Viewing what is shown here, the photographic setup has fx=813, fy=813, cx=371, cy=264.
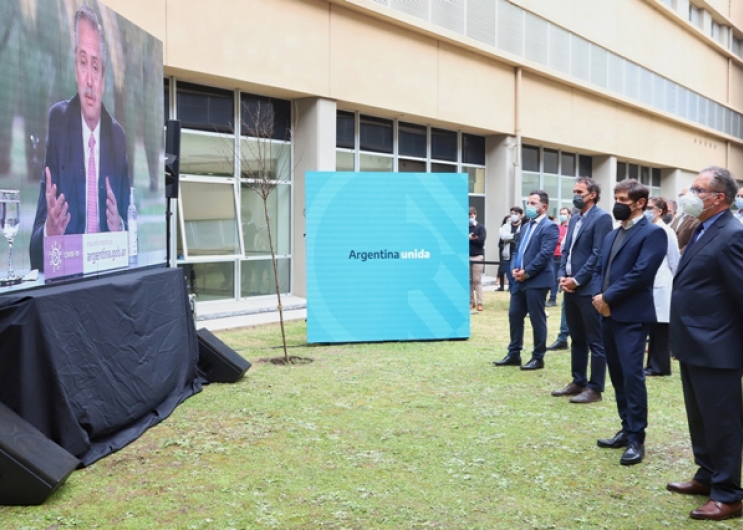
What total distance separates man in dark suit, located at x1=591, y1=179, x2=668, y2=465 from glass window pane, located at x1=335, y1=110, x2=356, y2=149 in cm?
1167

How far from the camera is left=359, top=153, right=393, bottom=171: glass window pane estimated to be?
18406 mm

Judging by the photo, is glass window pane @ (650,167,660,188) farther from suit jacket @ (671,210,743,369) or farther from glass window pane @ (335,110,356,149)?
suit jacket @ (671,210,743,369)

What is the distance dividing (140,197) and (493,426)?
4.06 meters

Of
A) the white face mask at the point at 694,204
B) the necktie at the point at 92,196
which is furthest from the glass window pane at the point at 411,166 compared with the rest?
the white face mask at the point at 694,204

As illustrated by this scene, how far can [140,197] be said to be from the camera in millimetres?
8039

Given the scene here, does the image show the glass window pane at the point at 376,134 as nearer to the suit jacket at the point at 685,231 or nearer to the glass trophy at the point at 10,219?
the suit jacket at the point at 685,231

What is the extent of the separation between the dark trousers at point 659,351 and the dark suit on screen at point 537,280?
4.09 feet

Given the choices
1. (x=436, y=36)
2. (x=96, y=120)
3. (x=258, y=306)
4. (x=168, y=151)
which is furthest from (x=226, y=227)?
(x=96, y=120)

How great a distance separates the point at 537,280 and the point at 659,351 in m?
1.66

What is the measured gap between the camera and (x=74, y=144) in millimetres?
6352

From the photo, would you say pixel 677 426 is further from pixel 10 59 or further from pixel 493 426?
pixel 10 59

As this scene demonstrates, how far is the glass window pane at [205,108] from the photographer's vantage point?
14.2 meters

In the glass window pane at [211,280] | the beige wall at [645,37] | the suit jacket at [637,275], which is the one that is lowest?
the glass window pane at [211,280]

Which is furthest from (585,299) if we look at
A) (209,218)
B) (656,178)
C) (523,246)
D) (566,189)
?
(656,178)
